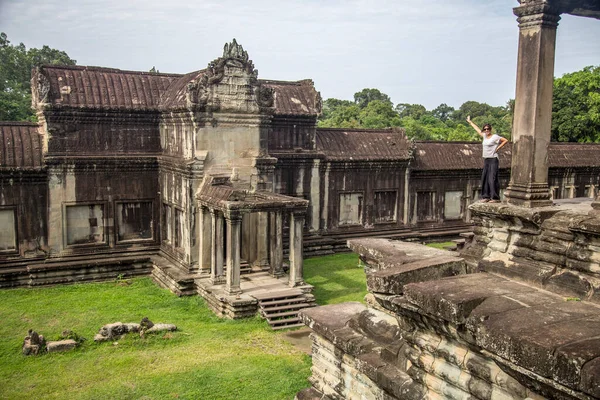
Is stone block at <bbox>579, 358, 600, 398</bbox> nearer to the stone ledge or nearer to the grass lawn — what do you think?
the stone ledge

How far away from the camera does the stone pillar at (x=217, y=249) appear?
15625 millimetres

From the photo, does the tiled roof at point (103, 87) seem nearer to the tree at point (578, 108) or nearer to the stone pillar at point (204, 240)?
the stone pillar at point (204, 240)

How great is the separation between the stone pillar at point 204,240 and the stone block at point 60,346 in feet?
16.0

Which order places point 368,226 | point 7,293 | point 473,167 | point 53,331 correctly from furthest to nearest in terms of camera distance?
point 473,167 → point 368,226 → point 7,293 → point 53,331

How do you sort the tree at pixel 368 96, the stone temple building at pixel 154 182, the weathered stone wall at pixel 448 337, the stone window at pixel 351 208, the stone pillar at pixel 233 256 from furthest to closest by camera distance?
the tree at pixel 368 96 < the stone window at pixel 351 208 < the stone temple building at pixel 154 182 < the stone pillar at pixel 233 256 < the weathered stone wall at pixel 448 337

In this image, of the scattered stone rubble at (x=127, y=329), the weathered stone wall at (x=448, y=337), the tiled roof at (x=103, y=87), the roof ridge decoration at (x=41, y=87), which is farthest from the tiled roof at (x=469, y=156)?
the weathered stone wall at (x=448, y=337)

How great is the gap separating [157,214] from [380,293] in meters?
13.2

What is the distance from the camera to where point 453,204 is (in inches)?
1007

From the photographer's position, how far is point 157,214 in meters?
19.1

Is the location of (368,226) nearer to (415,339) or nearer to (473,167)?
(473,167)

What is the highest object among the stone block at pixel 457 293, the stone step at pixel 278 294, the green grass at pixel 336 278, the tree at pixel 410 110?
the tree at pixel 410 110

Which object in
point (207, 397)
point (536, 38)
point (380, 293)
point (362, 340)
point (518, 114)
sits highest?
point (536, 38)

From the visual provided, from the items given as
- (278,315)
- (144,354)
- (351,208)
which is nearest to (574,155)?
(351,208)

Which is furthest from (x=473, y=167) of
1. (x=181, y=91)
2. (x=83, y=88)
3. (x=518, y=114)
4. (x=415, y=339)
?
(x=415, y=339)
